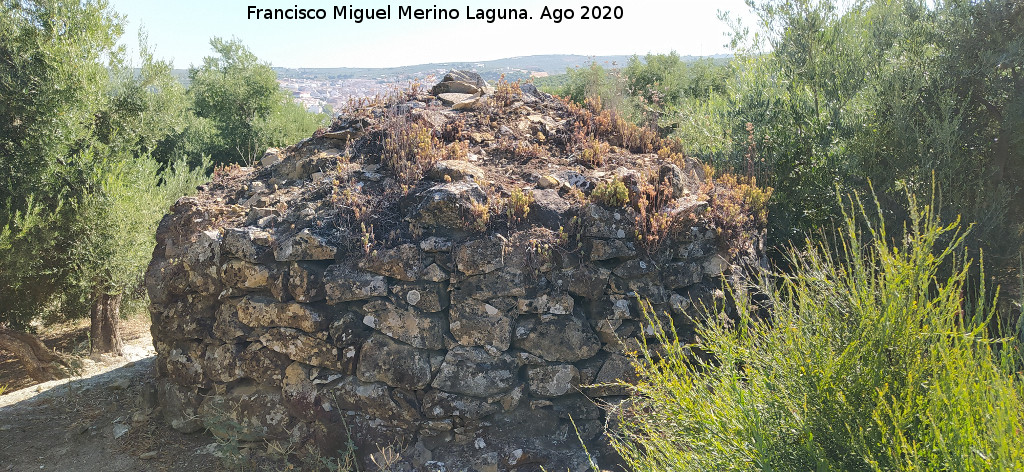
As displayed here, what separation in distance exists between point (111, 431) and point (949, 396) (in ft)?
22.5

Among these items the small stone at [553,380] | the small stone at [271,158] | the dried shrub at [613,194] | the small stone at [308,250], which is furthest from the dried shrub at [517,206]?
the small stone at [271,158]

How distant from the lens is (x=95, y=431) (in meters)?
6.23

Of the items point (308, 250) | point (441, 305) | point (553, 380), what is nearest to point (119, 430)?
point (308, 250)

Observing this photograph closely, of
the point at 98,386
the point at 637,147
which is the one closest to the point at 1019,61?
the point at 637,147

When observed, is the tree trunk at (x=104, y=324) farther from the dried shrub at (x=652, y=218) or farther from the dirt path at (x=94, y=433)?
the dried shrub at (x=652, y=218)

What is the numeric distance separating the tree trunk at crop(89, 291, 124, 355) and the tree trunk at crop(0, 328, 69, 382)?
1.98 ft

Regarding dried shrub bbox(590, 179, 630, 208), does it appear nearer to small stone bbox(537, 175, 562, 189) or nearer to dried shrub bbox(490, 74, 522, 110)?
small stone bbox(537, 175, 562, 189)

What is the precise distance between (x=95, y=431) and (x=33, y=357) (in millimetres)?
3042

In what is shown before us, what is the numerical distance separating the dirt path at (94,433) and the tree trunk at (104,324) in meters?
1.45

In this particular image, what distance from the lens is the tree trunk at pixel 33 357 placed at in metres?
8.23

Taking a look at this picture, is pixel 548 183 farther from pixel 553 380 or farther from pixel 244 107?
pixel 244 107

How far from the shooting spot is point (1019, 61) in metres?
5.96

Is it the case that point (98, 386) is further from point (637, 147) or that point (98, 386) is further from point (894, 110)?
point (894, 110)

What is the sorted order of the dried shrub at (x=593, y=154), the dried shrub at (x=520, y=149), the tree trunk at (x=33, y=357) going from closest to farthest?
the dried shrub at (x=593, y=154), the dried shrub at (x=520, y=149), the tree trunk at (x=33, y=357)
